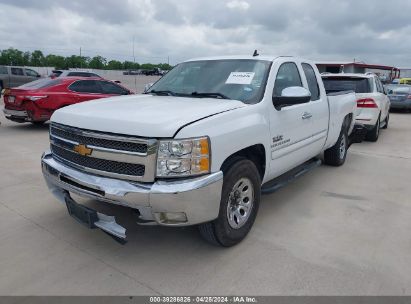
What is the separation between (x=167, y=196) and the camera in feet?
9.25

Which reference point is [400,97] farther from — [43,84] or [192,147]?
[192,147]

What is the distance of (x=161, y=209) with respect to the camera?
2869 mm

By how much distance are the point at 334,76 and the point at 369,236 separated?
587cm

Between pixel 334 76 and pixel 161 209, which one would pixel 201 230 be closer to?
pixel 161 209

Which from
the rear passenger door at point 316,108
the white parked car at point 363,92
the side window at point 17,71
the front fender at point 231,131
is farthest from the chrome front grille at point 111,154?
the side window at point 17,71

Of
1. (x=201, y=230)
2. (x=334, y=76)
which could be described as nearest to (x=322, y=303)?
(x=201, y=230)

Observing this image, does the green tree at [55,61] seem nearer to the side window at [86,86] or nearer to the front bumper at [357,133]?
the side window at [86,86]

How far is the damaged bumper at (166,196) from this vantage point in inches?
112

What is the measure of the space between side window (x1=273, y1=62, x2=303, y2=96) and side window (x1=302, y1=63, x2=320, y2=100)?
325 millimetres

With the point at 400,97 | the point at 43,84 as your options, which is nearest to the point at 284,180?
the point at 43,84

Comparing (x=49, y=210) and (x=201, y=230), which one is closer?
(x=201, y=230)

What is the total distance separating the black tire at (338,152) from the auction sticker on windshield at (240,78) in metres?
3.01

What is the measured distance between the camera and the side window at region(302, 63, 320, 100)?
5.03 m

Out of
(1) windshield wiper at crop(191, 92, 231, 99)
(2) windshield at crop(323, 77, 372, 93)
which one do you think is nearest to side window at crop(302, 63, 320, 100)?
(1) windshield wiper at crop(191, 92, 231, 99)
